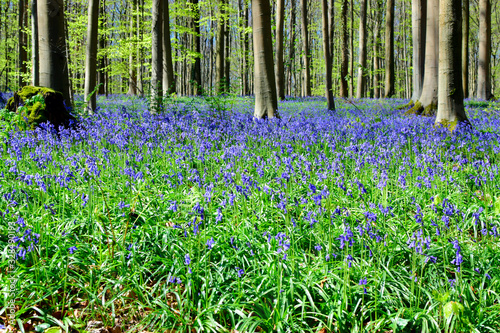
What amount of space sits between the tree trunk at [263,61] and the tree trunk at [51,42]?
446cm

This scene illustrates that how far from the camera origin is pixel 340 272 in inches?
101

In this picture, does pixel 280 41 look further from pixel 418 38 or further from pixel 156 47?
pixel 156 47

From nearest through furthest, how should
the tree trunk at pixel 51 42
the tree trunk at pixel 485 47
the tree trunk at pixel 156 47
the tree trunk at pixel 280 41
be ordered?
1. the tree trunk at pixel 51 42
2. the tree trunk at pixel 156 47
3. the tree trunk at pixel 280 41
4. the tree trunk at pixel 485 47

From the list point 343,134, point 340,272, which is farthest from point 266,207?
point 343,134

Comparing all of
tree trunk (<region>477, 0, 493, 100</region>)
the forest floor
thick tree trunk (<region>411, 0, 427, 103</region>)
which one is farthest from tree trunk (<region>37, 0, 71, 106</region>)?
tree trunk (<region>477, 0, 493, 100</region>)

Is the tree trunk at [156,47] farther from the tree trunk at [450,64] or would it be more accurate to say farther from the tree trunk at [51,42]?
the tree trunk at [450,64]

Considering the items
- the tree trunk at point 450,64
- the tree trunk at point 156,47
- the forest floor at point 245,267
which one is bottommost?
the forest floor at point 245,267

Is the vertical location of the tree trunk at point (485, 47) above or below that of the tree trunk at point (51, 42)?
A: above

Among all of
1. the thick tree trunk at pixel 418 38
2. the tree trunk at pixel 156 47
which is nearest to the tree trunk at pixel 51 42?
the tree trunk at pixel 156 47

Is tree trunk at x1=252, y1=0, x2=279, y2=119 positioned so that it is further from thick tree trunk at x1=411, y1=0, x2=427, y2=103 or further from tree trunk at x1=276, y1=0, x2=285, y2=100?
tree trunk at x1=276, y1=0, x2=285, y2=100

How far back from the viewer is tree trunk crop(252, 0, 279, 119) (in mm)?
9000

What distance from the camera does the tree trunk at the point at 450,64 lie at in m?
6.95

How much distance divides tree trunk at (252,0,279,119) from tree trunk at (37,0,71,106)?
446 cm

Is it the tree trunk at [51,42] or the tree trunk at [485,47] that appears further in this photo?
the tree trunk at [485,47]
